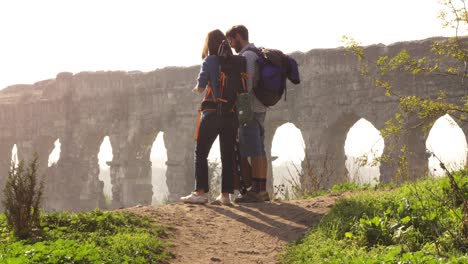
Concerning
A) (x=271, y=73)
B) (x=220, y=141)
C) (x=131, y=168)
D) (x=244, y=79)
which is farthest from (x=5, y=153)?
(x=271, y=73)

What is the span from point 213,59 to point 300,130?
10.3 m

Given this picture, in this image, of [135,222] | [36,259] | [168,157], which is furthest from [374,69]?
[36,259]

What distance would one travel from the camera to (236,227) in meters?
6.33

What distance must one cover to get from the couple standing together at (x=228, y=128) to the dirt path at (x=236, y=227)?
28 cm

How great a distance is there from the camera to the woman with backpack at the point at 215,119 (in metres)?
7.21

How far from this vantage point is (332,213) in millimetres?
6152

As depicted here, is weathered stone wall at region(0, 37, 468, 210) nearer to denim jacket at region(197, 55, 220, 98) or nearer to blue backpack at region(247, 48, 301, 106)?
blue backpack at region(247, 48, 301, 106)

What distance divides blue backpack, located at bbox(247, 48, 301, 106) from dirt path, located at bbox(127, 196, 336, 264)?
4.44 ft

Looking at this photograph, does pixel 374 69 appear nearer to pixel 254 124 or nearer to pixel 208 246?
pixel 254 124

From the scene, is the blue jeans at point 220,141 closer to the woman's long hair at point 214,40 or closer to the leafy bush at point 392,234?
the woman's long hair at point 214,40

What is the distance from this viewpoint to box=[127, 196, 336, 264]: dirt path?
5.51 m

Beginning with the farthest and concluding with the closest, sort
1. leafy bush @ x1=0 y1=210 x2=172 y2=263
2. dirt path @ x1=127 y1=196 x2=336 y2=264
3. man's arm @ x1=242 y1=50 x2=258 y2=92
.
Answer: man's arm @ x1=242 y1=50 x2=258 y2=92 < dirt path @ x1=127 y1=196 x2=336 y2=264 < leafy bush @ x1=0 y1=210 x2=172 y2=263

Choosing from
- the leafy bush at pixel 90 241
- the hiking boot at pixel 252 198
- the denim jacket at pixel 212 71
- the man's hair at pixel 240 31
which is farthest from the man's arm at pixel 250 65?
the leafy bush at pixel 90 241

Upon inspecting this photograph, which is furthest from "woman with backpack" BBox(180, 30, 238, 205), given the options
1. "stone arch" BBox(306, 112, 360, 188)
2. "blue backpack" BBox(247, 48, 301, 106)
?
"stone arch" BBox(306, 112, 360, 188)
